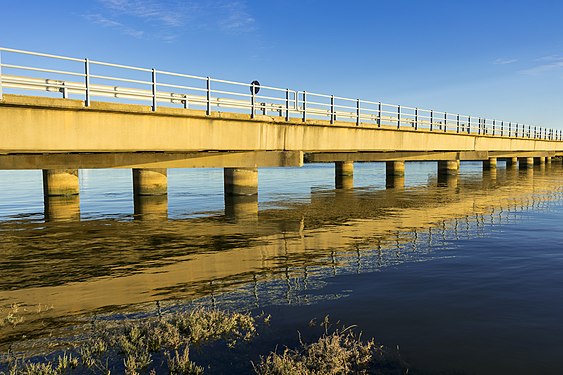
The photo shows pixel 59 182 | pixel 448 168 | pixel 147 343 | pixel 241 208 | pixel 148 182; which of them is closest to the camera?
pixel 147 343

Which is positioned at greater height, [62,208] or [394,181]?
[394,181]

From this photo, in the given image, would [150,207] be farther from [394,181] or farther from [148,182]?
[394,181]

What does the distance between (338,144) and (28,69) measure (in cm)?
1763

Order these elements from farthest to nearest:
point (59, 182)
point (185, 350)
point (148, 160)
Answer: point (59, 182) < point (148, 160) < point (185, 350)

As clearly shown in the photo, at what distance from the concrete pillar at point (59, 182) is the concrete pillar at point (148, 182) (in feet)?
12.4

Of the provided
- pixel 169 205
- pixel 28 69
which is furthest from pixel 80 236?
pixel 169 205

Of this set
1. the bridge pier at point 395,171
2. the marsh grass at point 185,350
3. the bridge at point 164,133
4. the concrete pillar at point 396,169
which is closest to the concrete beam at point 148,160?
the bridge at point 164,133

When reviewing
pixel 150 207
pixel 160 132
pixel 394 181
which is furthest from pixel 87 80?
pixel 394 181

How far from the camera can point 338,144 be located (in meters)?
26.7

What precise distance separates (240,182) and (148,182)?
5863 millimetres

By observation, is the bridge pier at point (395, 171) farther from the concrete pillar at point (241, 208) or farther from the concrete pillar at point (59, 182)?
the concrete pillar at point (59, 182)

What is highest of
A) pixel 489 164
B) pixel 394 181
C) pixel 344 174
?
pixel 489 164

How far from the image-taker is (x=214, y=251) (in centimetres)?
1290

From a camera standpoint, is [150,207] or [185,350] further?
[150,207]
